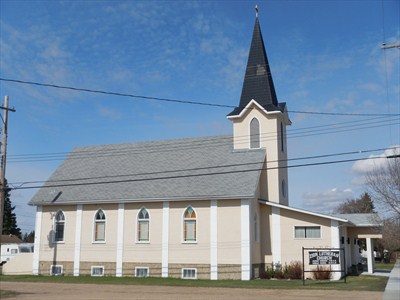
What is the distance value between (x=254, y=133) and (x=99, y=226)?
13872mm

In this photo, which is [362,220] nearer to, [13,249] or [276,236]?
[276,236]

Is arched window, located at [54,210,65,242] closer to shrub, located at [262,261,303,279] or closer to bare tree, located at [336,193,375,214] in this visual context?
shrub, located at [262,261,303,279]

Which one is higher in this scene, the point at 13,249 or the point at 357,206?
the point at 357,206

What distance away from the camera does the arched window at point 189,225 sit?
3375 centimetres

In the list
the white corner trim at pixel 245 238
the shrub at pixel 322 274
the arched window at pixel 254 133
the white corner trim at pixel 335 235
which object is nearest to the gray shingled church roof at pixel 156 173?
the arched window at pixel 254 133

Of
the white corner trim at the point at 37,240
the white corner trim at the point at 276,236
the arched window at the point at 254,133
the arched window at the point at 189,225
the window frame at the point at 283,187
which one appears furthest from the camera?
the window frame at the point at 283,187

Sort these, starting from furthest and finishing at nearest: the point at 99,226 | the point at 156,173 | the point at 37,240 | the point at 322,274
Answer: the point at 37,240 → the point at 156,173 → the point at 99,226 → the point at 322,274

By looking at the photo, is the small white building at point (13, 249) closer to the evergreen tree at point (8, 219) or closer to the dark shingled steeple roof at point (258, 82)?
the evergreen tree at point (8, 219)

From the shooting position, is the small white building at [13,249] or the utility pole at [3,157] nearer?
the utility pole at [3,157]

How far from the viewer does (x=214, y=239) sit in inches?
1293

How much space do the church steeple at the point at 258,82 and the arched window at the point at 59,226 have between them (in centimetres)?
1560

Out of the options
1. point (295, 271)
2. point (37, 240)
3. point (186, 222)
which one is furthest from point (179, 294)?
point (37, 240)

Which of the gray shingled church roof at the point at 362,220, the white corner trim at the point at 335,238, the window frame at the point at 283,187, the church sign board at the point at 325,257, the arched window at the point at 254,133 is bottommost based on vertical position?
the church sign board at the point at 325,257

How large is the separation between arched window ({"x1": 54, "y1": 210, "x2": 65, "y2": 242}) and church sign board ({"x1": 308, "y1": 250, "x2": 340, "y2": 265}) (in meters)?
19.8
